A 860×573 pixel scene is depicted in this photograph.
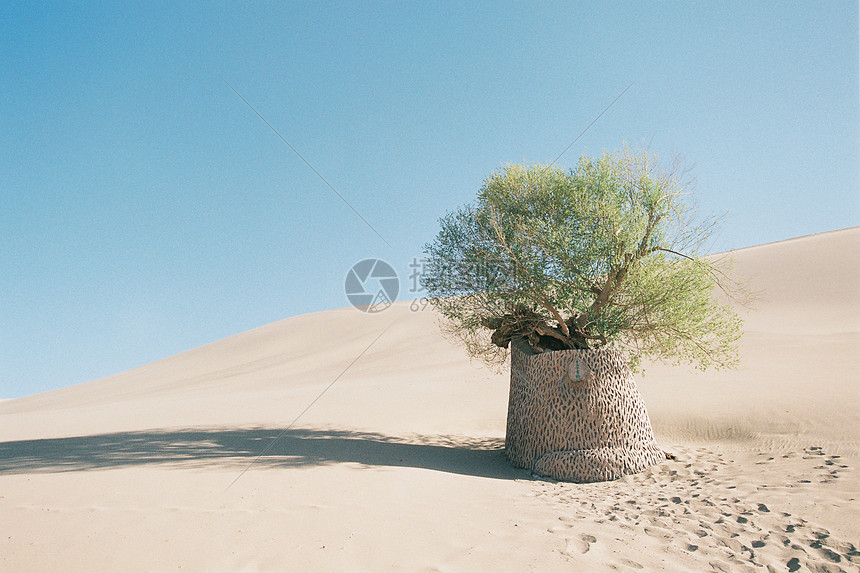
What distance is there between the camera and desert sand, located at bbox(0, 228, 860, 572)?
5.50 m

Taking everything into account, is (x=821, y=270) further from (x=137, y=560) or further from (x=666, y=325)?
(x=137, y=560)

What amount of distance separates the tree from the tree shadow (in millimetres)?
3219

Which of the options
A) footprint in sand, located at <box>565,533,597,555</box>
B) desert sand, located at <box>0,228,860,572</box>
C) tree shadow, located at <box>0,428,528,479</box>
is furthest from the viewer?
tree shadow, located at <box>0,428,528,479</box>

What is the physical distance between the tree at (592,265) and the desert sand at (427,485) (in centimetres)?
302

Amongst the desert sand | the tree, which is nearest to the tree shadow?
the desert sand

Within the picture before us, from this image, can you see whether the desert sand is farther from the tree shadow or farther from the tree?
the tree

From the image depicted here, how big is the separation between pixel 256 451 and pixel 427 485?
461 cm

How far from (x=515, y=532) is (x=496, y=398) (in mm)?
13536

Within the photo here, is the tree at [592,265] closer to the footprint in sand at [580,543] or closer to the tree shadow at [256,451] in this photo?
the tree shadow at [256,451]

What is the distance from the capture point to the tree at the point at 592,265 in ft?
37.8

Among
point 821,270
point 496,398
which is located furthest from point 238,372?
point 821,270

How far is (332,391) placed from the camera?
2250cm

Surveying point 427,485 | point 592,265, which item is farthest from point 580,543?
point 592,265

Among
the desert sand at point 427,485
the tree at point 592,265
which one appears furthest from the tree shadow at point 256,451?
the tree at point 592,265
